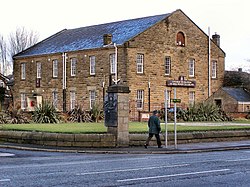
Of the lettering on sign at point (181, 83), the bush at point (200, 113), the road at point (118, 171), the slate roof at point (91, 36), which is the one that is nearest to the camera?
the road at point (118, 171)

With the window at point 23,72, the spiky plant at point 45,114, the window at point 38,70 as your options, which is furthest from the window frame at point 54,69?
the spiky plant at point 45,114

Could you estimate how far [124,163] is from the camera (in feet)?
57.5

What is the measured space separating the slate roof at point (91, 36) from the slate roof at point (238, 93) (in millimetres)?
10029

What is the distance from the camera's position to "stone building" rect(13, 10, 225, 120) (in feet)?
170

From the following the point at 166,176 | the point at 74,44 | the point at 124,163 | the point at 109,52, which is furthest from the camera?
the point at 74,44

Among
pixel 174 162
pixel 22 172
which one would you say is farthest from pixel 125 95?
pixel 22 172

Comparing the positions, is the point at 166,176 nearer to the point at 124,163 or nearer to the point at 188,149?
the point at 124,163

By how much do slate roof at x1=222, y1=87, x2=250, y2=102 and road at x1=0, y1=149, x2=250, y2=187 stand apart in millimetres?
35684

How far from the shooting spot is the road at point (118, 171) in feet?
42.1

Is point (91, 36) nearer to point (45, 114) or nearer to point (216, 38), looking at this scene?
point (216, 38)

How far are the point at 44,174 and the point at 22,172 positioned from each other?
809mm

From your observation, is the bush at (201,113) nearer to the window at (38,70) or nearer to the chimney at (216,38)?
the chimney at (216,38)

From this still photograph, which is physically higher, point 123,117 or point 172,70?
point 172,70

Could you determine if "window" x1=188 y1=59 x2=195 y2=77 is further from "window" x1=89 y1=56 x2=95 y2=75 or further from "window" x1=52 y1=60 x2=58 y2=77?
"window" x1=52 y1=60 x2=58 y2=77
